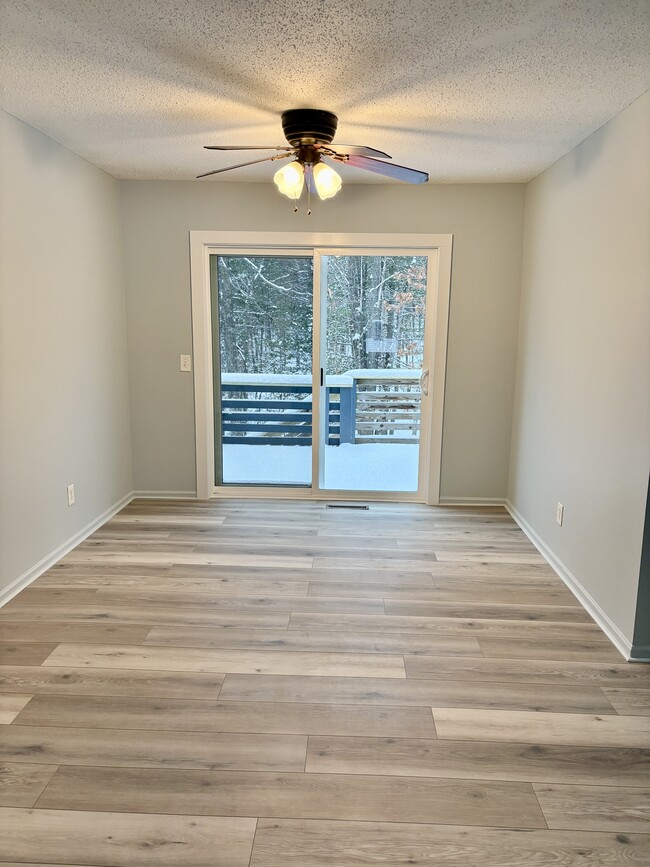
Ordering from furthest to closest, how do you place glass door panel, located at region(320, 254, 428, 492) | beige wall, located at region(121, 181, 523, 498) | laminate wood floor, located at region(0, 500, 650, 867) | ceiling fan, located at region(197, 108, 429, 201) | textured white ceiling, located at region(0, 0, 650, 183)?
glass door panel, located at region(320, 254, 428, 492), beige wall, located at region(121, 181, 523, 498), ceiling fan, located at region(197, 108, 429, 201), textured white ceiling, located at region(0, 0, 650, 183), laminate wood floor, located at region(0, 500, 650, 867)


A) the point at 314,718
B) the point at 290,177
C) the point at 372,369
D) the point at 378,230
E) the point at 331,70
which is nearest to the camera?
the point at 314,718

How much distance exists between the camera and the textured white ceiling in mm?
1818

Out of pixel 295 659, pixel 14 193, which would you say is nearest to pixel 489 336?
pixel 295 659

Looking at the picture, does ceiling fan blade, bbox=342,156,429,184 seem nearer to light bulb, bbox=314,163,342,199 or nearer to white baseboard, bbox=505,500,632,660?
light bulb, bbox=314,163,342,199

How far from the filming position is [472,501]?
446cm

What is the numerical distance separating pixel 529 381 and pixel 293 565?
2077 millimetres

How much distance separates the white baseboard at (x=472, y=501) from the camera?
175 inches

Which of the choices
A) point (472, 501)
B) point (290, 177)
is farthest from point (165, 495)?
point (290, 177)

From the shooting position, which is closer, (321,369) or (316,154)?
(316,154)

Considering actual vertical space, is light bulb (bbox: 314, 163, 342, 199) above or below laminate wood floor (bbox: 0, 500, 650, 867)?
above

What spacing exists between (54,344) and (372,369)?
2254 mm

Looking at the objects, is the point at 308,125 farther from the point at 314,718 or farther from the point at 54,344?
the point at 314,718

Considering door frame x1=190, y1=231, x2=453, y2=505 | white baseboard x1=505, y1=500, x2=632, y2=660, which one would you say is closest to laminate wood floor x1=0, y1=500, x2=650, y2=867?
white baseboard x1=505, y1=500, x2=632, y2=660

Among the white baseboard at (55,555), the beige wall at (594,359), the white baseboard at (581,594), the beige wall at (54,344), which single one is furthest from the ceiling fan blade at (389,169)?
the white baseboard at (55,555)
